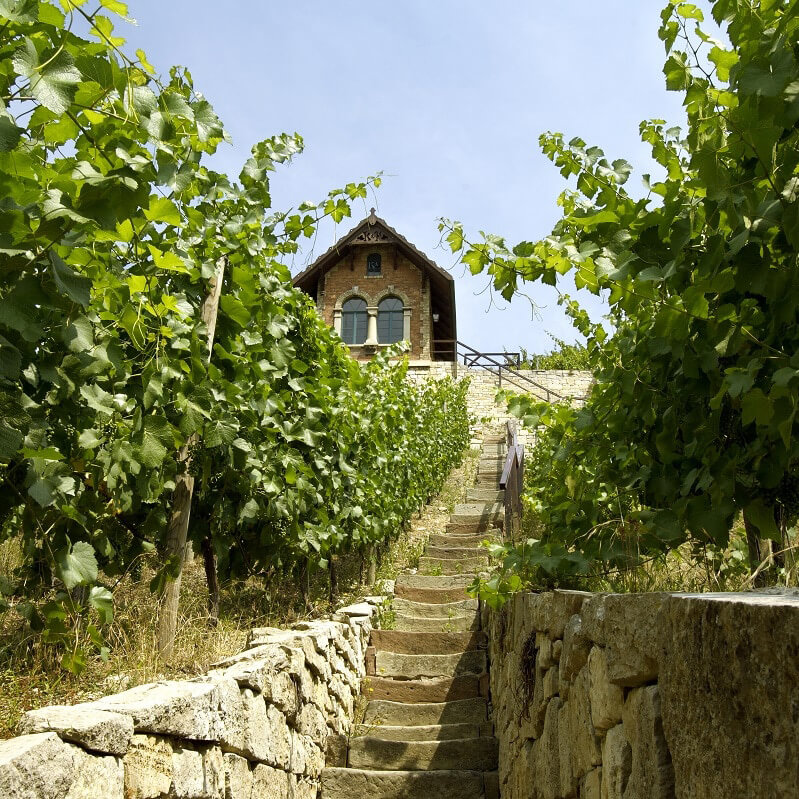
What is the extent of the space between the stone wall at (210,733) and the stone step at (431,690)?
49cm

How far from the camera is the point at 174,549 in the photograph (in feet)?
12.2

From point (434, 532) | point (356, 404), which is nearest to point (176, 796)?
point (356, 404)

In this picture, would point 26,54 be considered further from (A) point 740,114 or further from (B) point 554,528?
(B) point 554,528

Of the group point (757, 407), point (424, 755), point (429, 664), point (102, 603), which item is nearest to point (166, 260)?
point (102, 603)

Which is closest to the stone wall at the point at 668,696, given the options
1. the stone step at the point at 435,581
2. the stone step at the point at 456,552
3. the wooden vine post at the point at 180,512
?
the wooden vine post at the point at 180,512

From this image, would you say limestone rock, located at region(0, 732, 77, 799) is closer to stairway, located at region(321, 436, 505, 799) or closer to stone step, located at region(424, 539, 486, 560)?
stairway, located at region(321, 436, 505, 799)

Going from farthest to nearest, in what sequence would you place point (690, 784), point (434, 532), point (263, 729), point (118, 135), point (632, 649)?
point (434, 532)
point (263, 729)
point (118, 135)
point (632, 649)
point (690, 784)

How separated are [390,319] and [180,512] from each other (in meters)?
17.4

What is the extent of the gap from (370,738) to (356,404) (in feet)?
8.43

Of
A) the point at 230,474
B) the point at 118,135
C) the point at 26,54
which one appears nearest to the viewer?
the point at 26,54

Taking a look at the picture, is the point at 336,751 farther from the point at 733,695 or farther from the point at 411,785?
the point at 733,695

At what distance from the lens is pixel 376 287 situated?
2109 centimetres

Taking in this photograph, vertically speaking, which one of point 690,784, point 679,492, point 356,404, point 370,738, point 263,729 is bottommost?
point 370,738

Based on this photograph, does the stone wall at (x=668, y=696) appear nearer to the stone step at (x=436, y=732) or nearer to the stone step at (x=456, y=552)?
the stone step at (x=436, y=732)
